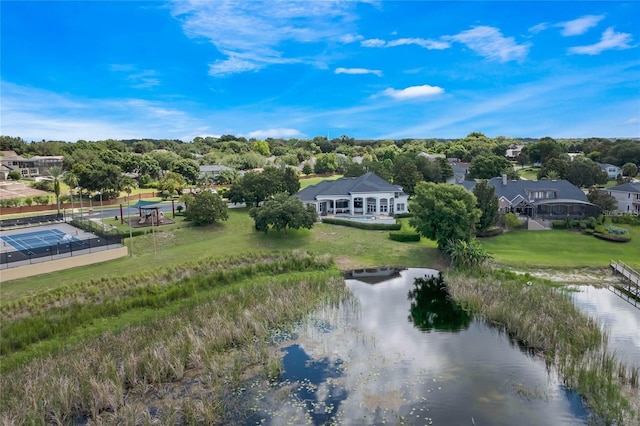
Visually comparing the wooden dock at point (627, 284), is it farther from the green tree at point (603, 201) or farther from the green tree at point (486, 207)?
the green tree at point (603, 201)

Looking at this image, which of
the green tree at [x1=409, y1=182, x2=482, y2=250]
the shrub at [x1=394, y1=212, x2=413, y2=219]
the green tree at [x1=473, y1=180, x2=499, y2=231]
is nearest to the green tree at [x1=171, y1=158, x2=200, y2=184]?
the shrub at [x1=394, y1=212, x2=413, y2=219]

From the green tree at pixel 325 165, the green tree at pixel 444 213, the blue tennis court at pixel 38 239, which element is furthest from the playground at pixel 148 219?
the green tree at pixel 325 165

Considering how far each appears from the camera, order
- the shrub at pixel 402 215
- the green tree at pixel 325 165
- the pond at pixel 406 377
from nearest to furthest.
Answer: the pond at pixel 406 377, the shrub at pixel 402 215, the green tree at pixel 325 165

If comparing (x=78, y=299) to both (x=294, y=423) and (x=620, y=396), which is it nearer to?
(x=294, y=423)

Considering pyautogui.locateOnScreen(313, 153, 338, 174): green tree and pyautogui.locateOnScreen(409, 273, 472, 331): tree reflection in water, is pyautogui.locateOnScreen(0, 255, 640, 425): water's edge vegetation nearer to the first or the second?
pyautogui.locateOnScreen(409, 273, 472, 331): tree reflection in water

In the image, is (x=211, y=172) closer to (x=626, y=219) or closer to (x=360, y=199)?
(x=360, y=199)

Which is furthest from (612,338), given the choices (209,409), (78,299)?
(78,299)
